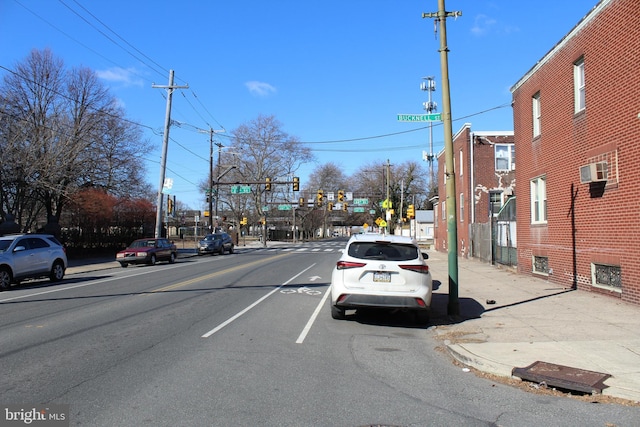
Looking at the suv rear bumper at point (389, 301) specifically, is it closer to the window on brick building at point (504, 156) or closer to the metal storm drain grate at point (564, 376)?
the metal storm drain grate at point (564, 376)

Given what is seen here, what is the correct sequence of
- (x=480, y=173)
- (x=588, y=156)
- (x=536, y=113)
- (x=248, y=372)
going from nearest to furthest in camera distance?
1. (x=248, y=372)
2. (x=588, y=156)
3. (x=536, y=113)
4. (x=480, y=173)

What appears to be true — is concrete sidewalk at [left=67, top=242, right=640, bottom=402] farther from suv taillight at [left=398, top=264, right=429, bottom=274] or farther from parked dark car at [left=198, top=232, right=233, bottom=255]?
parked dark car at [left=198, top=232, right=233, bottom=255]

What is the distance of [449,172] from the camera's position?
10.5m

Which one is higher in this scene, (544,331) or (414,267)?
(414,267)

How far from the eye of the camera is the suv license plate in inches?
358

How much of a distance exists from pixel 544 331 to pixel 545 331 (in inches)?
0.7

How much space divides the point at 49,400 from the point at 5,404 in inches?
15.1

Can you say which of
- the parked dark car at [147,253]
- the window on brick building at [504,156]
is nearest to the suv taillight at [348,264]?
the parked dark car at [147,253]

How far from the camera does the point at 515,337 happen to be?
8172 millimetres

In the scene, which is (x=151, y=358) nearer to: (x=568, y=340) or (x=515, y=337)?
(x=515, y=337)

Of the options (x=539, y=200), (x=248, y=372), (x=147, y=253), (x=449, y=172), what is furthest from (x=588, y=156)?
(x=147, y=253)

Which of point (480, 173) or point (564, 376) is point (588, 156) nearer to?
point (564, 376)

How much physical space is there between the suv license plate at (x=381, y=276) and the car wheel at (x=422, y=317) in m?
1.14

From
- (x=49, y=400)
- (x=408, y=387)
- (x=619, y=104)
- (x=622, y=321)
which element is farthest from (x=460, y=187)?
(x=49, y=400)
